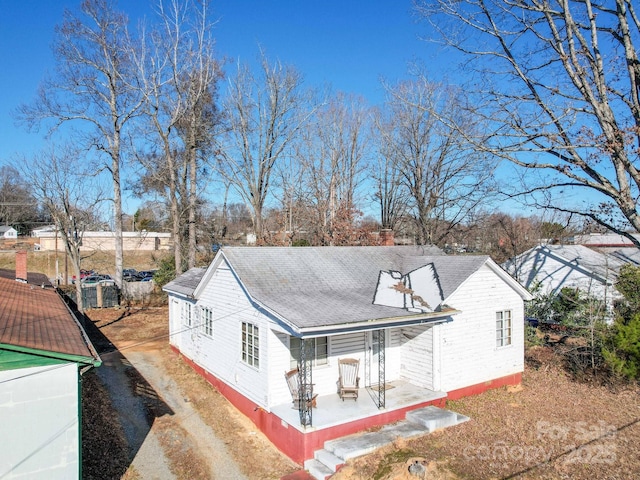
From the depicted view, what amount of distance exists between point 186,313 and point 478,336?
10193 millimetres

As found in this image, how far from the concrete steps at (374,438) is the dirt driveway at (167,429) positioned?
2.46ft

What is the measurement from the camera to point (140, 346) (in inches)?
729

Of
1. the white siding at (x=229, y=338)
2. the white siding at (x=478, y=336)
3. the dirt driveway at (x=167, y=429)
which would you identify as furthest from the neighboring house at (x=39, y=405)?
the white siding at (x=478, y=336)

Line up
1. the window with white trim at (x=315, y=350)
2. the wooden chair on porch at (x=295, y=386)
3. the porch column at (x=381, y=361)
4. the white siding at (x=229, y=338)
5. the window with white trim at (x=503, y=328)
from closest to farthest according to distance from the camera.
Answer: the wooden chair on porch at (x=295, y=386)
the porch column at (x=381, y=361)
the white siding at (x=229, y=338)
the window with white trim at (x=315, y=350)
the window with white trim at (x=503, y=328)

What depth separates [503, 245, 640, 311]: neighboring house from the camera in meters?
20.6

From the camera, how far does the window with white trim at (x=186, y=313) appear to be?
51.5 ft

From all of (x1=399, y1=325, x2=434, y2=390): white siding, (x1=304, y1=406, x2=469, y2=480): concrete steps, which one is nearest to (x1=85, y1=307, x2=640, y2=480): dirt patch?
(x1=304, y1=406, x2=469, y2=480): concrete steps

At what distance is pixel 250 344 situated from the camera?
1129cm

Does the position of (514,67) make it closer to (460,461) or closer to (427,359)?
(427,359)

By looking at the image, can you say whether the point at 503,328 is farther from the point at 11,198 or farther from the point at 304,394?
the point at 11,198

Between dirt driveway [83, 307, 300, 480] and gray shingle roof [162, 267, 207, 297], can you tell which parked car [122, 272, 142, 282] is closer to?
dirt driveway [83, 307, 300, 480]

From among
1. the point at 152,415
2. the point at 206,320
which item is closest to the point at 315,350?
the point at 206,320

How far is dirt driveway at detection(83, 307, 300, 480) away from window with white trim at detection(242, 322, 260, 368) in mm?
1635

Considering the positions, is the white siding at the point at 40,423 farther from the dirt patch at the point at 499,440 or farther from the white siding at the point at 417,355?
the white siding at the point at 417,355
